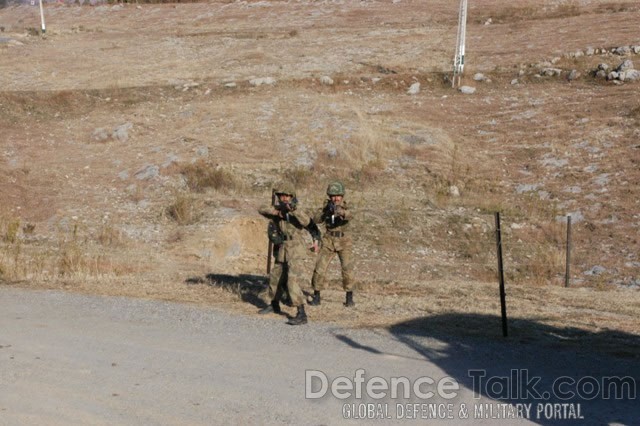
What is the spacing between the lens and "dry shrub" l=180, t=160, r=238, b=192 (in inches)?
776

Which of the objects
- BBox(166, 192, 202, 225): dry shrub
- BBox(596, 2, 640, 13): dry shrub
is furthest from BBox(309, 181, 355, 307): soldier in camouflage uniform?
BBox(596, 2, 640, 13): dry shrub

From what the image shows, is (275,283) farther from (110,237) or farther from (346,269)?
(110,237)

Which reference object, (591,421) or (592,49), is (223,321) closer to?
(591,421)

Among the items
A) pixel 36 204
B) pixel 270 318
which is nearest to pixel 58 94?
pixel 36 204

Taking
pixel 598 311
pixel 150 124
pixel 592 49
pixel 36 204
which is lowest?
pixel 598 311

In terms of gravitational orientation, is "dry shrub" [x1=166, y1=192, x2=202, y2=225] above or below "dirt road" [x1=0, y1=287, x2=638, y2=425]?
above

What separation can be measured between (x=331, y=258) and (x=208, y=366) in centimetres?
341

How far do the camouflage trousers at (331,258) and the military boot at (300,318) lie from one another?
1185 millimetres

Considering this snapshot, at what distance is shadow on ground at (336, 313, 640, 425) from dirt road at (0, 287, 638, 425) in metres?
0.03

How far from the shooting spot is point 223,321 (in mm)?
9438

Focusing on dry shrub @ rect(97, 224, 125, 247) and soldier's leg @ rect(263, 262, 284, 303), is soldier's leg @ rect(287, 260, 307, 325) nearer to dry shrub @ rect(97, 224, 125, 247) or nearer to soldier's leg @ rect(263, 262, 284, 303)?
soldier's leg @ rect(263, 262, 284, 303)

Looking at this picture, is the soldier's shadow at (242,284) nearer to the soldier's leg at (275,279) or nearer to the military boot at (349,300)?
the soldier's leg at (275,279)

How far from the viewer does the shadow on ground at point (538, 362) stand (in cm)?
669

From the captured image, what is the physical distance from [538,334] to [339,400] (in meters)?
3.12
